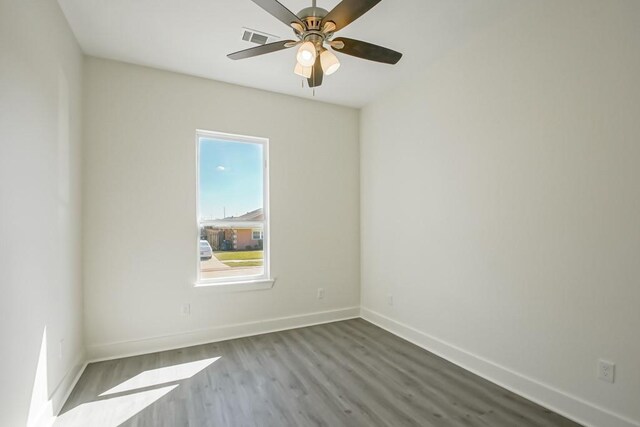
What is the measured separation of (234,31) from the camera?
8.23 ft

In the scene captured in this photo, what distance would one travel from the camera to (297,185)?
3820 mm

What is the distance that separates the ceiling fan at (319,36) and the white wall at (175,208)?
1.38 m

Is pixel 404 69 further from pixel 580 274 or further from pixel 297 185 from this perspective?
pixel 580 274

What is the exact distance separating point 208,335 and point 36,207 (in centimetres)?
205

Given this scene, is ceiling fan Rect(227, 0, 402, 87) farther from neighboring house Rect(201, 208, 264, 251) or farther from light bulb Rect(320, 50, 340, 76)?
neighboring house Rect(201, 208, 264, 251)

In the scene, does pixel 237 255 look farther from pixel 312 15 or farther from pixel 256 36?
pixel 312 15

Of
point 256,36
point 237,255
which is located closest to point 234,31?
point 256,36

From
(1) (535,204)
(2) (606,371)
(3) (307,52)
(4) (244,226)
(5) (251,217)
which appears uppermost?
(3) (307,52)

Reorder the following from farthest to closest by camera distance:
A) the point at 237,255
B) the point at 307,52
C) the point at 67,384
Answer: the point at 237,255 < the point at 67,384 < the point at 307,52

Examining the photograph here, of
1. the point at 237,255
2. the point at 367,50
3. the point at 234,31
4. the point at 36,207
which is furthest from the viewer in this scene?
the point at 237,255

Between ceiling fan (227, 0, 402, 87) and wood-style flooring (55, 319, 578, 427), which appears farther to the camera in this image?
wood-style flooring (55, 319, 578, 427)

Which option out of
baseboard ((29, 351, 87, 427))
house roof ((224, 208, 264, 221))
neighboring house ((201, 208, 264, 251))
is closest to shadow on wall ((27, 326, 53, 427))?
baseboard ((29, 351, 87, 427))

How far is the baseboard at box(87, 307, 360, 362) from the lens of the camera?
2891 mm

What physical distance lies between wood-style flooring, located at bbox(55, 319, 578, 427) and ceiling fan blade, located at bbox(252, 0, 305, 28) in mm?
2454
